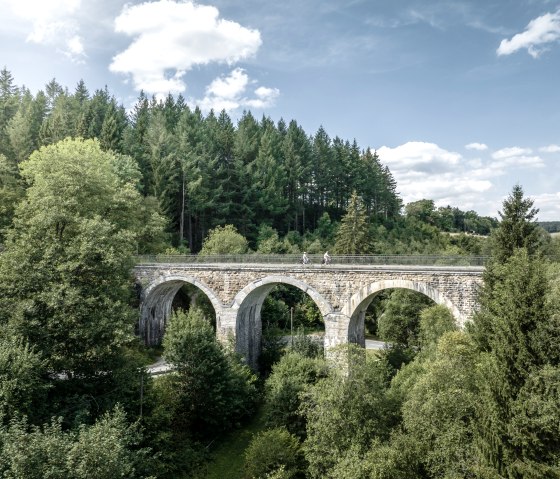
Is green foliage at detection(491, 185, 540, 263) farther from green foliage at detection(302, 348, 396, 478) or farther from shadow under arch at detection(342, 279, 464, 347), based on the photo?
green foliage at detection(302, 348, 396, 478)

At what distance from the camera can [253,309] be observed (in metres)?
31.2

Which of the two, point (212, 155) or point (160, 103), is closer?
point (212, 155)

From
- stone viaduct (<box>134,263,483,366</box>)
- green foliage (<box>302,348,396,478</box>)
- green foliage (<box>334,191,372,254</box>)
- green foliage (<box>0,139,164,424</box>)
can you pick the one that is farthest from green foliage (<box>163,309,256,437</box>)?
green foliage (<box>334,191,372,254</box>)

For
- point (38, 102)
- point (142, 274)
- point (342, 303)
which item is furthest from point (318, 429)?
point (38, 102)

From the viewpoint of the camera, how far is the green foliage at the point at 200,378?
74.1 feet

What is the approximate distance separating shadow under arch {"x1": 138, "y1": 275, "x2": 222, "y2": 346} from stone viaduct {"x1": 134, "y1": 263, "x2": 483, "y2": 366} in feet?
0.24

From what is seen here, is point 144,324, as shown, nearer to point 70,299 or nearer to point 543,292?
point 70,299

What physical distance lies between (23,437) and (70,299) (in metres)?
6.94

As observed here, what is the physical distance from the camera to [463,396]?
1514 cm

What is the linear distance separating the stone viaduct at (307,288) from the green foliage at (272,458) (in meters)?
7.94

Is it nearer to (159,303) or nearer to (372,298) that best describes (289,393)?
(372,298)

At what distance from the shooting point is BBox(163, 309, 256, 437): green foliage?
22.6 meters

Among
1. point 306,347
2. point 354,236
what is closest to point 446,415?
point 306,347

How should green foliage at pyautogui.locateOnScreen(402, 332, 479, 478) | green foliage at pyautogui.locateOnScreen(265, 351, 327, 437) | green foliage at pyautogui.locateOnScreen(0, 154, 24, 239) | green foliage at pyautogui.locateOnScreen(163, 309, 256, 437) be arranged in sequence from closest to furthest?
green foliage at pyautogui.locateOnScreen(402, 332, 479, 478) → green foliage at pyautogui.locateOnScreen(265, 351, 327, 437) → green foliage at pyautogui.locateOnScreen(163, 309, 256, 437) → green foliage at pyautogui.locateOnScreen(0, 154, 24, 239)
